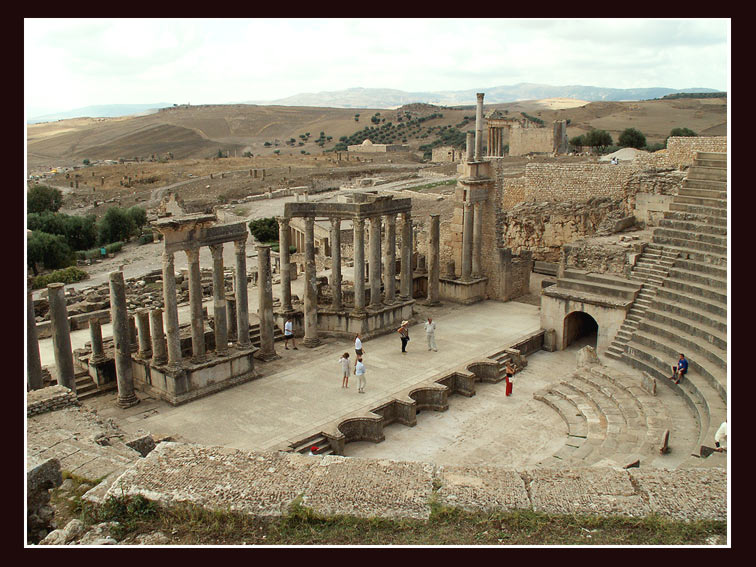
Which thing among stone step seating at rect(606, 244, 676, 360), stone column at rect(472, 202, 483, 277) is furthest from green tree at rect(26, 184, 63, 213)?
stone step seating at rect(606, 244, 676, 360)

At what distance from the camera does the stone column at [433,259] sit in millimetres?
25156

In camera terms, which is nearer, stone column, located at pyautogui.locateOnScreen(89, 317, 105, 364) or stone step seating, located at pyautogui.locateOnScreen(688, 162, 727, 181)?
stone column, located at pyautogui.locateOnScreen(89, 317, 105, 364)

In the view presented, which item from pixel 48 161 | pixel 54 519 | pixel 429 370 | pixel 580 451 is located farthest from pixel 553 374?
pixel 48 161

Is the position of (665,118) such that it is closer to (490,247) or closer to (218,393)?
(490,247)

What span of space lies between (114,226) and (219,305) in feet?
112

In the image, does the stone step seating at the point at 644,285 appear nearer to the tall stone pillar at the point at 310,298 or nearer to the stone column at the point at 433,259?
the stone column at the point at 433,259

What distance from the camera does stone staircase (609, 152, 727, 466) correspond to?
1599 cm

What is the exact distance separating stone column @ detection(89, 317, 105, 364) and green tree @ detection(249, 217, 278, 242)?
90.5 ft

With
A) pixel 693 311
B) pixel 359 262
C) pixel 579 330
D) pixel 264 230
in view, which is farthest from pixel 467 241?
pixel 264 230

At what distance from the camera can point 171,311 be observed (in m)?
17.1

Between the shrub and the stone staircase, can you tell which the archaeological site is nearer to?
the stone staircase

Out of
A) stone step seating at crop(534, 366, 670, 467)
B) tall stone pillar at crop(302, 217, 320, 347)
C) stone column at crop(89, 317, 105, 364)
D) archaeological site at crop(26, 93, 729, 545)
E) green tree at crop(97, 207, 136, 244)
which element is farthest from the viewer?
green tree at crop(97, 207, 136, 244)

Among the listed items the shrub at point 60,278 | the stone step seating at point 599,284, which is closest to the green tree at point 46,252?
the shrub at point 60,278

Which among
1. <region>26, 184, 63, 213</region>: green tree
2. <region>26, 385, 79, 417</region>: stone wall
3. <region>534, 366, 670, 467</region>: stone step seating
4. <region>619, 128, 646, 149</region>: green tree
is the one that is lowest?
<region>534, 366, 670, 467</region>: stone step seating
